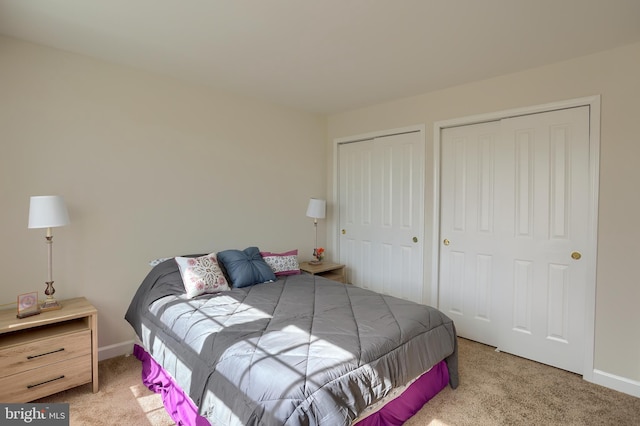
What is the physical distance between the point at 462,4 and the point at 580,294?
91.8 inches

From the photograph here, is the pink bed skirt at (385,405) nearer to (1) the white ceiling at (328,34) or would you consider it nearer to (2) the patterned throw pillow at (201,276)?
(2) the patterned throw pillow at (201,276)

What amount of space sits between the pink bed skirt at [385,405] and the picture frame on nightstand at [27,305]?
0.79 meters

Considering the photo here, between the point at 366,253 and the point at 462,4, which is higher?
the point at 462,4

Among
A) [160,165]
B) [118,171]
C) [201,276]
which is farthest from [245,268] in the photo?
[118,171]

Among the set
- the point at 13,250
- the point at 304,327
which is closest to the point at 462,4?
the point at 304,327

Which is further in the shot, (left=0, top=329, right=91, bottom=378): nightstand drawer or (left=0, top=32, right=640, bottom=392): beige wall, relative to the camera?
(left=0, top=32, right=640, bottom=392): beige wall

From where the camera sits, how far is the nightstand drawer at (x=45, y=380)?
1.98 meters

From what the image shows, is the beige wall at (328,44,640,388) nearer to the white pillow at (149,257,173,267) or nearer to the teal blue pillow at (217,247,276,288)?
the teal blue pillow at (217,247,276,288)

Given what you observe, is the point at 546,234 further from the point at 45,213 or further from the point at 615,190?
the point at 45,213

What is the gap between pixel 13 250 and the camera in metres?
2.33

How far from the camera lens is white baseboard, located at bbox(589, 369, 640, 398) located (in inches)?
91.0

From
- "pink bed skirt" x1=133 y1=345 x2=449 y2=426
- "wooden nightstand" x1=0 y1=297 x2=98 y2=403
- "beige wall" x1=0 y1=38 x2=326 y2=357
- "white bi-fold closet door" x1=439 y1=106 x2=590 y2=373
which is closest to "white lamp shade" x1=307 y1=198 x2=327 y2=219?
"beige wall" x1=0 y1=38 x2=326 y2=357

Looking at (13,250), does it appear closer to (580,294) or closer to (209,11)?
(209,11)

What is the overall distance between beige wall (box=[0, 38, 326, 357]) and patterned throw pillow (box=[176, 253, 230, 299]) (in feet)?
1.59
